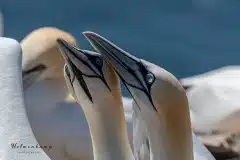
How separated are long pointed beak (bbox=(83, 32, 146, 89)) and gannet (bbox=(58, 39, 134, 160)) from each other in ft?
0.58

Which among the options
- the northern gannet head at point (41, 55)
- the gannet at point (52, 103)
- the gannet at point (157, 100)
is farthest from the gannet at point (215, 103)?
the gannet at point (157, 100)

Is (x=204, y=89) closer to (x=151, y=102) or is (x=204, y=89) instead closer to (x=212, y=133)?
(x=212, y=133)

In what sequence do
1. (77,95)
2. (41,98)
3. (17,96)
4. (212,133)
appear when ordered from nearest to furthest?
1. (77,95)
2. (17,96)
3. (41,98)
4. (212,133)

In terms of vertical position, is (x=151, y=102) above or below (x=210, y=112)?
above

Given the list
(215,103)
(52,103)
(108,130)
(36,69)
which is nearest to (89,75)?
(108,130)

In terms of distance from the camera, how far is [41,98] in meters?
6.10

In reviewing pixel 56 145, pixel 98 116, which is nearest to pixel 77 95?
pixel 98 116

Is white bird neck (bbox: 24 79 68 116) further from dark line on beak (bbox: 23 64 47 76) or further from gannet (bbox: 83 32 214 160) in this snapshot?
gannet (bbox: 83 32 214 160)

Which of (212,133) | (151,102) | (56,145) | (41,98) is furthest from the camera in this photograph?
(212,133)

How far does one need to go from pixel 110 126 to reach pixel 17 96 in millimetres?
700

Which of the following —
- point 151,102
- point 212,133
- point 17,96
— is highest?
point 151,102

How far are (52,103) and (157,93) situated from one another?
2.30 m

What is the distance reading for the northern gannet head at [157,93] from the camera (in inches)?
149

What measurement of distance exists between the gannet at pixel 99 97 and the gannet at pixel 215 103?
284 centimetres
